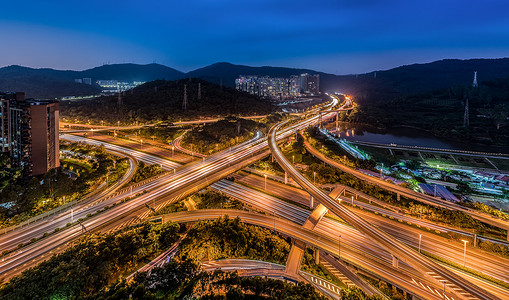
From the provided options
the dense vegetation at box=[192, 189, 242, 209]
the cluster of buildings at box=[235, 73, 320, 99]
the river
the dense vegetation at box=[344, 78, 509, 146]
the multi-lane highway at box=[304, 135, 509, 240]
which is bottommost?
the dense vegetation at box=[192, 189, 242, 209]

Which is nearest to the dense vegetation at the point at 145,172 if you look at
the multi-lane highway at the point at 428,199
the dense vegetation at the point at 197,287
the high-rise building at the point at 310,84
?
the dense vegetation at the point at 197,287

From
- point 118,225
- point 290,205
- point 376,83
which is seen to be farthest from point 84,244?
point 376,83

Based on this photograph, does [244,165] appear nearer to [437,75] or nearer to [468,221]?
[468,221]

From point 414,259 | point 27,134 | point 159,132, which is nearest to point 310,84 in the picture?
point 159,132

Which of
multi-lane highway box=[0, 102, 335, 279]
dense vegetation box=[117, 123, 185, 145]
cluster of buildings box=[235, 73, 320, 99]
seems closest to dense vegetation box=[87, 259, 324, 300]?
multi-lane highway box=[0, 102, 335, 279]

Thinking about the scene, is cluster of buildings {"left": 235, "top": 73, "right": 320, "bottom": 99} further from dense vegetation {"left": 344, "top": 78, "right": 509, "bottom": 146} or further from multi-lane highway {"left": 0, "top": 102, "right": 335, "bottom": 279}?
multi-lane highway {"left": 0, "top": 102, "right": 335, "bottom": 279}

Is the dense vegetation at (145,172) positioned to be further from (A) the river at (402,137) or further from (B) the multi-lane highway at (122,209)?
(A) the river at (402,137)
